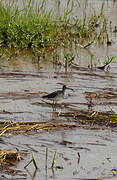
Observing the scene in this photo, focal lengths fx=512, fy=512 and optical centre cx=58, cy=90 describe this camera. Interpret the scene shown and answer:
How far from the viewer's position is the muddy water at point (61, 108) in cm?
567

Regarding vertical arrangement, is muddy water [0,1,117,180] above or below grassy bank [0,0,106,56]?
below

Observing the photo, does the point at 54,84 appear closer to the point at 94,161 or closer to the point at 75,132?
the point at 75,132

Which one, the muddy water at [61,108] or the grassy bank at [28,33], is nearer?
the muddy water at [61,108]

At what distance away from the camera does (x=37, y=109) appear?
25.6 feet

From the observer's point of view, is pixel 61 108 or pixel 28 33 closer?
pixel 61 108

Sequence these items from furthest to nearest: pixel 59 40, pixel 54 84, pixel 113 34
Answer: pixel 113 34 < pixel 59 40 < pixel 54 84

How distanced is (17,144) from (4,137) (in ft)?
0.88

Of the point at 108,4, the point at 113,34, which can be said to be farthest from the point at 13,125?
the point at 108,4

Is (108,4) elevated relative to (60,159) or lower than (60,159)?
elevated

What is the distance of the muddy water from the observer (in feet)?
18.6

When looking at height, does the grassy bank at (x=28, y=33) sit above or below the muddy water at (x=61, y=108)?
above

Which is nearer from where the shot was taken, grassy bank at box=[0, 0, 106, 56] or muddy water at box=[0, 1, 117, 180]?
muddy water at box=[0, 1, 117, 180]

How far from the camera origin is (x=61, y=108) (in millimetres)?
7969

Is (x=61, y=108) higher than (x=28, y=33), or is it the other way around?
(x=28, y=33)
